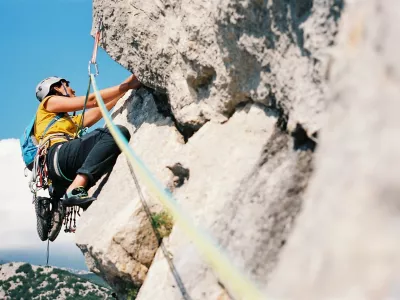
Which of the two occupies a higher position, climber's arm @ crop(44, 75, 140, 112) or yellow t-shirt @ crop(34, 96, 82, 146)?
climber's arm @ crop(44, 75, 140, 112)

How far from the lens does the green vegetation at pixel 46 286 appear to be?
1414 inches

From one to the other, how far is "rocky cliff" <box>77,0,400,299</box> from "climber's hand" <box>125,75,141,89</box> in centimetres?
14

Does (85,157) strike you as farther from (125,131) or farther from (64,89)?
(64,89)

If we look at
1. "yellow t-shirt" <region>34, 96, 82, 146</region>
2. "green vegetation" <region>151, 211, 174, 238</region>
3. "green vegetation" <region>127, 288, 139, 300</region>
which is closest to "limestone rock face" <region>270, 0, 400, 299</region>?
"green vegetation" <region>151, 211, 174, 238</region>

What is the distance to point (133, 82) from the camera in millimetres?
7328

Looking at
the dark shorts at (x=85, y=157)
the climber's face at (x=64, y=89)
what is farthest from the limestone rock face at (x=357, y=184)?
the climber's face at (x=64, y=89)

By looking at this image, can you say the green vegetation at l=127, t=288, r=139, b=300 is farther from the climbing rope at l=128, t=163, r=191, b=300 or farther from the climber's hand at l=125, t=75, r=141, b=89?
the climber's hand at l=125, t=75, r=141, b=89

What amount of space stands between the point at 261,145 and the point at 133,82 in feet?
11.3

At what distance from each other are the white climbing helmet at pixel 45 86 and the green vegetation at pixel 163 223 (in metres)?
3.41

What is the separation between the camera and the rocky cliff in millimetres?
1963

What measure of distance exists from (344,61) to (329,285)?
43.0 inches

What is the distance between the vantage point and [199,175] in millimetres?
4941

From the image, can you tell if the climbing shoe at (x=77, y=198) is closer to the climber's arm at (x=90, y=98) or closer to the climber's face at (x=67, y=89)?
the climber's arm at (x=90, y=98)

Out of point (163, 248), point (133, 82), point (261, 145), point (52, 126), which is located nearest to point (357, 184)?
point (261, 145)
